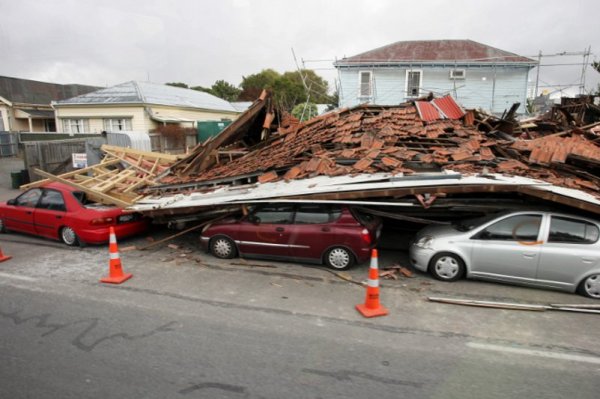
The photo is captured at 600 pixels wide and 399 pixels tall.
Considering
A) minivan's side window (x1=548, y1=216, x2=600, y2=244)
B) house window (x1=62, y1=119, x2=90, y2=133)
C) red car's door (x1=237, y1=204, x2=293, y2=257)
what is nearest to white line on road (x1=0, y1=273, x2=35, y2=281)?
red car's door (x1=237, y1=204, x2=293, y2=257)

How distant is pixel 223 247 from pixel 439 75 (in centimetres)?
1926

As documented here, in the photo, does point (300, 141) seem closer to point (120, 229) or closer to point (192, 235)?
point (192, 235)

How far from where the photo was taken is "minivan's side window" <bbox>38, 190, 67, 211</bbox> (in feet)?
27.6

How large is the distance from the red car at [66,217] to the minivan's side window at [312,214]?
163 inches

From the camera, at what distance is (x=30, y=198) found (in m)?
8.93

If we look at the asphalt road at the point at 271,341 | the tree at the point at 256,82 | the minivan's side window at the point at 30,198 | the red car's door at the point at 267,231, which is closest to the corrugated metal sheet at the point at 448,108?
the asphalt road at the point at 271,341

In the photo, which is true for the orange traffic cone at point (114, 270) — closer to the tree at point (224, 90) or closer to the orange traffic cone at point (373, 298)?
the orange traffic cone at point (373, 298)

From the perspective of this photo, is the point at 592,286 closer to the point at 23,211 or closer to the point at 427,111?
the point at 427,111

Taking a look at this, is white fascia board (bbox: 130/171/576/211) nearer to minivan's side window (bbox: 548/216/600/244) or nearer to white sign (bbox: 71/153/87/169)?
minivan's side window (bbox: 548/216/600/244)

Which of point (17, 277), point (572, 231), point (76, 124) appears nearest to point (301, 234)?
point (572, 231)

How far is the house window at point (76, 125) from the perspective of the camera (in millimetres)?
28375

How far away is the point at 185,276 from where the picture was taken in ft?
22.3

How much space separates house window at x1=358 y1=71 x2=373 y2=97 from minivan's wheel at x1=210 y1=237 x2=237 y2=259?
1751cm

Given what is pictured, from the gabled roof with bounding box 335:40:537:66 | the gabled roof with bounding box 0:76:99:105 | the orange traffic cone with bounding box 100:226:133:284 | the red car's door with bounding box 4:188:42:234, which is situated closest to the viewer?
the orange traffic cone with bounding box 100:226:133:284
